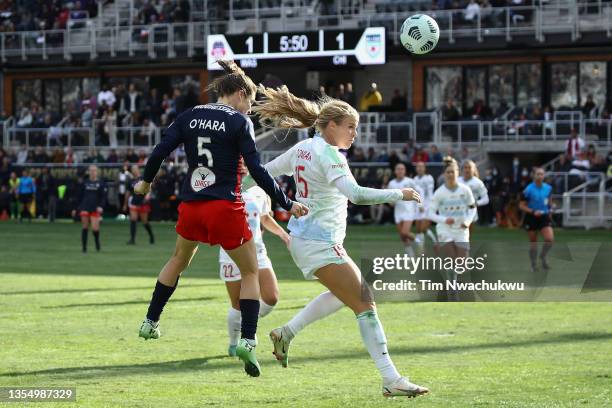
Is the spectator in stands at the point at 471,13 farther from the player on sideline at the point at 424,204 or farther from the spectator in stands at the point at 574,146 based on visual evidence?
the player on sideline at the point at 424,204

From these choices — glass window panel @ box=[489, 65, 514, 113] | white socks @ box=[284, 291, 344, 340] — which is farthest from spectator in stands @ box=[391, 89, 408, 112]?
white socks @ box=[284, 291, 344, 340]

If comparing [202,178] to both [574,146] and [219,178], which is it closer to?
[219,178]

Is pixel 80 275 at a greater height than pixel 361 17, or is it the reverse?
pixel 361 17

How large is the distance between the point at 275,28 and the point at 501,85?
8361 mm

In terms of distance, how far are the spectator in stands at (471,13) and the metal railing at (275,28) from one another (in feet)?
0.22

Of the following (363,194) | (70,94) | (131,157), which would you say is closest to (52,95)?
(70,94)

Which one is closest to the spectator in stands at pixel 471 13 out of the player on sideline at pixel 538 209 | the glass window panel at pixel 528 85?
the glass window panel at pixel 528 85

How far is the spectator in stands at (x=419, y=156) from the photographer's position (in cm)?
3841

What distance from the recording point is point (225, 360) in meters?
11.7

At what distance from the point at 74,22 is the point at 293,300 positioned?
36.4 meters

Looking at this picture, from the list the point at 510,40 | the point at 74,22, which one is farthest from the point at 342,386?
the point at 74,22

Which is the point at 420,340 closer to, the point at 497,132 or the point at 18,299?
the point at 18,299

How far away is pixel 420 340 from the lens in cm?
1331

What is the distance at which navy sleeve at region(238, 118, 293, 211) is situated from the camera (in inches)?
365
